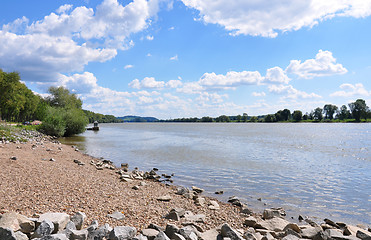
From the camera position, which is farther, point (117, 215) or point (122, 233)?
point (117, 215)

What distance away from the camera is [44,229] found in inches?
215

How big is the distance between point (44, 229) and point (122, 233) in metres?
1.73

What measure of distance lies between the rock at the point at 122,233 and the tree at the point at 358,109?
199m

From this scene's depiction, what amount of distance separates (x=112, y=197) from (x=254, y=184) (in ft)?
32.6

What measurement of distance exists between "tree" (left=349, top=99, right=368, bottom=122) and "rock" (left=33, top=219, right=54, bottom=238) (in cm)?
20082

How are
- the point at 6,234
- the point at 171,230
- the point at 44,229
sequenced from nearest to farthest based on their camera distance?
1. the point at 6,234
2. the point at 44,229
3. the point at 171,230

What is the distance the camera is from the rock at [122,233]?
18.7 feet

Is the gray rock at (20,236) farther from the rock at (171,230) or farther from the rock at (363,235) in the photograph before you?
the rock at (363,235)

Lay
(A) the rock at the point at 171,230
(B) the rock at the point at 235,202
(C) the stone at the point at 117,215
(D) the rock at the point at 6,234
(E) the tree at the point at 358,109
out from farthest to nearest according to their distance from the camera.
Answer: (E) the tree at the point at 358,109
(B) the rock at the point at 235,202
(C) the stone at the point at 117,215
(A) the rock at the point at 171,230
(D) the rock at the point at 6,234

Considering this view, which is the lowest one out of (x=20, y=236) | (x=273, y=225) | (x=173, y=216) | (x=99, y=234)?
(x=273, y=225)

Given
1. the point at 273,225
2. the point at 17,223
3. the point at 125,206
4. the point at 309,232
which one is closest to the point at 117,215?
the point at 125,206

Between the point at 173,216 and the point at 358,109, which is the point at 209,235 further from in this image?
the point at 358,109

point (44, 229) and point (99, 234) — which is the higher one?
point (44, 229)

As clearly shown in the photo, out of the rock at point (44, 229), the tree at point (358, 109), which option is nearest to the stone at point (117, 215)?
the rock at point (44, 229)
